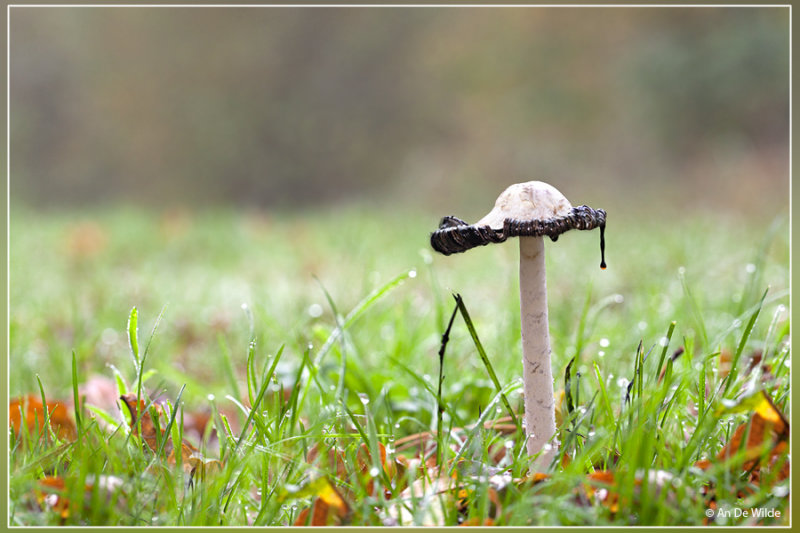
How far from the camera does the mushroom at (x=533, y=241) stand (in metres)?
0.72

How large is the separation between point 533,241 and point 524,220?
55mm

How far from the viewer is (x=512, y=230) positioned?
2.33ft

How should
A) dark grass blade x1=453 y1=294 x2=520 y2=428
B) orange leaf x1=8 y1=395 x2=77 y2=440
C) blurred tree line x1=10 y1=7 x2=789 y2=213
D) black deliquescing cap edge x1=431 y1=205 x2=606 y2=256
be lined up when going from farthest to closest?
blurred tree line x1=10 y1=7 x2=789 y2=213
orange leaf x1=8 y1=395 x2=77 y2=440
dark grass blade x1=453 y1=294 x2=520 y2=428
black deliquescing cap edge x1=431 y1=205 x2=606 y2=256

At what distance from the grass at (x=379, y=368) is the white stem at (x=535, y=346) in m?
0.03

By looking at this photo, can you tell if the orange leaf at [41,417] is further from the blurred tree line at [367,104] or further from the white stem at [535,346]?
the blurred tree line at [367,104]

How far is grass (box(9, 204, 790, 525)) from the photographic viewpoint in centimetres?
76

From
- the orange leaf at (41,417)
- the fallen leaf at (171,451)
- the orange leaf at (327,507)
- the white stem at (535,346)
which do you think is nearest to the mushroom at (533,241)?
the white stem at (535,346)

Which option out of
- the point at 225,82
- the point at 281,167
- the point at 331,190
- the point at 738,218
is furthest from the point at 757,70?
the point at 225,82

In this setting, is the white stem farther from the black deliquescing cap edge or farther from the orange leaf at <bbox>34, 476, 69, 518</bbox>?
the orange leaf at <bbox>34, 476, 69, 518</bbox>

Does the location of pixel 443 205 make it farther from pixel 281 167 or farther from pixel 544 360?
pixel 544 360

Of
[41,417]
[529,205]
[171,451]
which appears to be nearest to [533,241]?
[529,205]

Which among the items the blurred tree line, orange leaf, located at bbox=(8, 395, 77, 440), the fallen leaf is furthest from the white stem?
the blurred tree line

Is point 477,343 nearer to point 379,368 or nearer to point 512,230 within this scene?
point 512,230

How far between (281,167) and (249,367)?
663 cm
